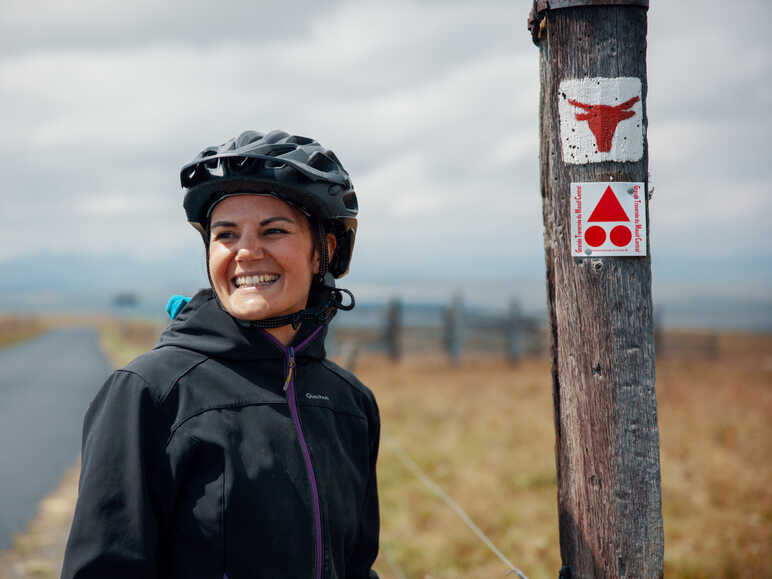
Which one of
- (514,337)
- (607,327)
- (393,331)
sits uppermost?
(607,327)

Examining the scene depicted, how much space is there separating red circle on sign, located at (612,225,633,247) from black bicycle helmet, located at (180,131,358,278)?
974mm

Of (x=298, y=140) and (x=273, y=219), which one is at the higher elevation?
(x=298, y=140)

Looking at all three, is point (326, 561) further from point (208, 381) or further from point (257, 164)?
point (257, 164)

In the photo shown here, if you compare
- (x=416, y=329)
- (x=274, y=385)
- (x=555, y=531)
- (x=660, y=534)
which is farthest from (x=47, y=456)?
(x=416, y=329)

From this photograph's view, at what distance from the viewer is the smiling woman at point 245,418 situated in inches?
75.2

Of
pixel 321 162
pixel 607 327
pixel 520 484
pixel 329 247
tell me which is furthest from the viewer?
pixel 520 484

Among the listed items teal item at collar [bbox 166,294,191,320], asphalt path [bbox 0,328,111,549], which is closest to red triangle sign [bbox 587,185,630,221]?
teal item at collar [bbox 166,294,191,320]

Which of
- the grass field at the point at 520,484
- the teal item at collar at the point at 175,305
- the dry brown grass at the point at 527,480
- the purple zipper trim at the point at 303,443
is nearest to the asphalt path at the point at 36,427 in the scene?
the grass field at the point at 520,484

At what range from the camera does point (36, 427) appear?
427 inches

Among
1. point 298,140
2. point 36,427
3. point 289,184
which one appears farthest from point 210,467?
point 36,427

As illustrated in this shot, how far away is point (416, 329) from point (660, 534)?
1631cm

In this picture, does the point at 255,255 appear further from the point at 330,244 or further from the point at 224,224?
the point at 330,244

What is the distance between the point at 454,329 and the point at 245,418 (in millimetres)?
16284

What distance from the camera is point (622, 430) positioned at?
213 cm
